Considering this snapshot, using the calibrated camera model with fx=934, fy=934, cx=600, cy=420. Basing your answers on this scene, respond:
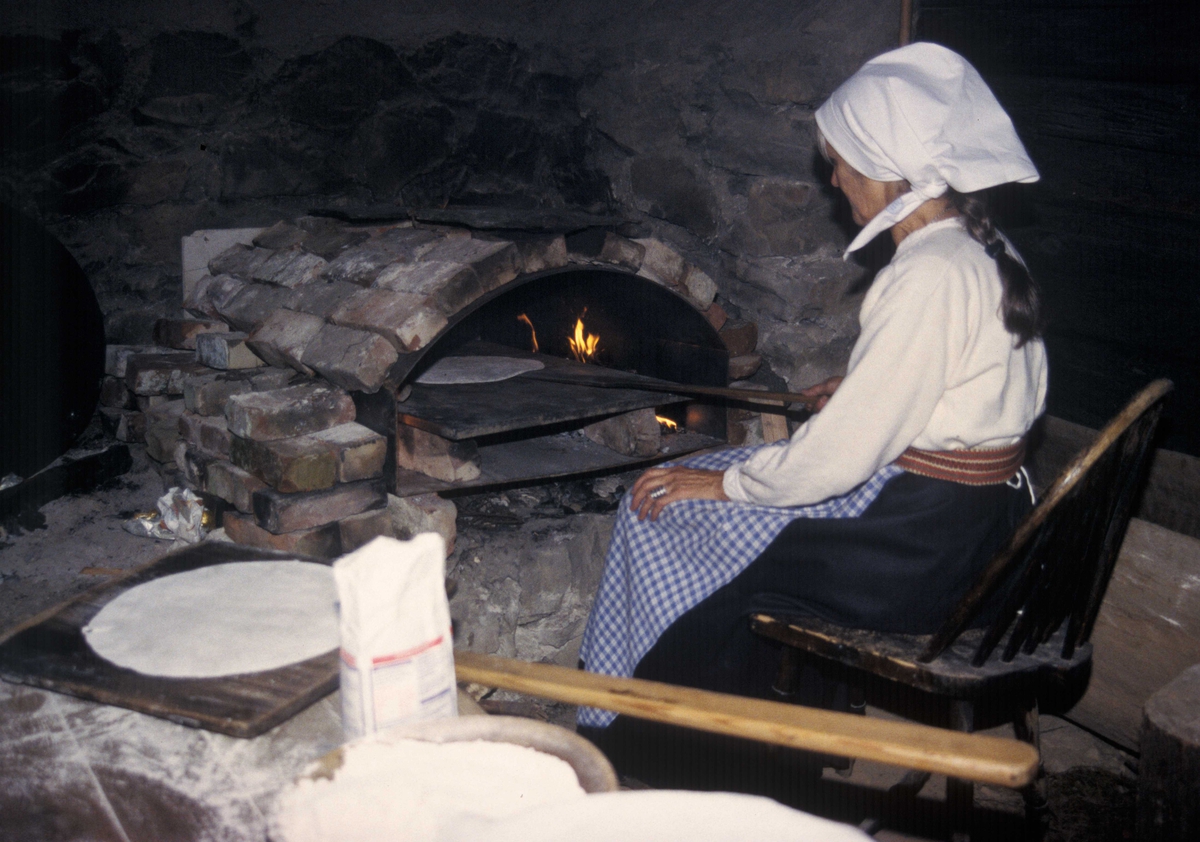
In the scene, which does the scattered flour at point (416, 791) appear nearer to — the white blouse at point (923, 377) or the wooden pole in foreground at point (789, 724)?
the wooden pole in foreground at point (789, 724)

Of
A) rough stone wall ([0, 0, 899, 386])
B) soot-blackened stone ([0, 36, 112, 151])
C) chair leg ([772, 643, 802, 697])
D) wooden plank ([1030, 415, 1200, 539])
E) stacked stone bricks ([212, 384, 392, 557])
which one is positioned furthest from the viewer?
rough stone wall ([0, 0, 899, 386])

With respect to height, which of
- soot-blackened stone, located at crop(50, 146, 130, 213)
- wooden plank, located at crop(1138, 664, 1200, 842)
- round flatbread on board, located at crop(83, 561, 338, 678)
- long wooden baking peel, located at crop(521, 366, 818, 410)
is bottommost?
wooden plank, located at crop(1138, 664, 1200, 842)

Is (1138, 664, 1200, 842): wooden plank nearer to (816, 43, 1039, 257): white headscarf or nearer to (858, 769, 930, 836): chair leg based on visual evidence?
(858, 769, 930, 836): chair leg

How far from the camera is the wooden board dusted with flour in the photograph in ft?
3.41

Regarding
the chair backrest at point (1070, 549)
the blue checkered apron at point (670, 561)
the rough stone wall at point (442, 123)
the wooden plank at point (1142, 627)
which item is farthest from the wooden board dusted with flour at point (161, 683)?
the rough stone wall at point (442, 123)

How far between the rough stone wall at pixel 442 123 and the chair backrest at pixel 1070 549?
142cm

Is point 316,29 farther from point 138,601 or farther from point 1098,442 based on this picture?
point 1098,442

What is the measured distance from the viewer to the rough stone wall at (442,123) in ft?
9.19

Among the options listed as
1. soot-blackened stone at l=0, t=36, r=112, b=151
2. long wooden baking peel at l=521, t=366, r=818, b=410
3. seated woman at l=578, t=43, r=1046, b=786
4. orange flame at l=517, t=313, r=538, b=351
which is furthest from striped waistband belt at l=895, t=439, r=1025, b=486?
soot-blackened stone at l=0, t=36, r=112, b=151

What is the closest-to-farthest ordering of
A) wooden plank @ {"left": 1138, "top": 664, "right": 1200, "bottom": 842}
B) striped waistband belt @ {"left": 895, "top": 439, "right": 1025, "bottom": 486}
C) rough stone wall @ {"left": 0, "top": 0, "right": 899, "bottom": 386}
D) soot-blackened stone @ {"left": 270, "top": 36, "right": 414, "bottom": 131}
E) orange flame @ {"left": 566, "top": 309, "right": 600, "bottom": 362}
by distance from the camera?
wooden plank @ {"left": 1138, "top": 664, "right": 1200, "bottom": 842} → striped waistband belt @ {"left": 895, "top": 439, "right": 1025, "bottom": 486} → rough stone wall @ {"left": 0, "top": 0, "right": 899, "bottom": 386} → soot-blackened stone @ {"left": 270, "top": 36, "right": 414, "bottom": 131} → orange flame @ {"left": 566, "top": 309, "right": 600, "bottom": 362}

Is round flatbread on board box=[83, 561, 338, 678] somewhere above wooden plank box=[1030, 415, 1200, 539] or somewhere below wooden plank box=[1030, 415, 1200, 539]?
above

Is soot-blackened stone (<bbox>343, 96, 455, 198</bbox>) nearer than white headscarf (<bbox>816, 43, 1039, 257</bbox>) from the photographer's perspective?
No

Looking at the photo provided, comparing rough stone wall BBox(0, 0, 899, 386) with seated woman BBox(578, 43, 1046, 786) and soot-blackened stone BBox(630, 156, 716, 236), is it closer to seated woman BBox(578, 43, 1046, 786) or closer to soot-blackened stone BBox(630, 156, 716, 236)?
soot-blackened stone BBox(630, 156, 716, 236)

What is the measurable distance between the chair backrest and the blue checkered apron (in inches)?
15.3
